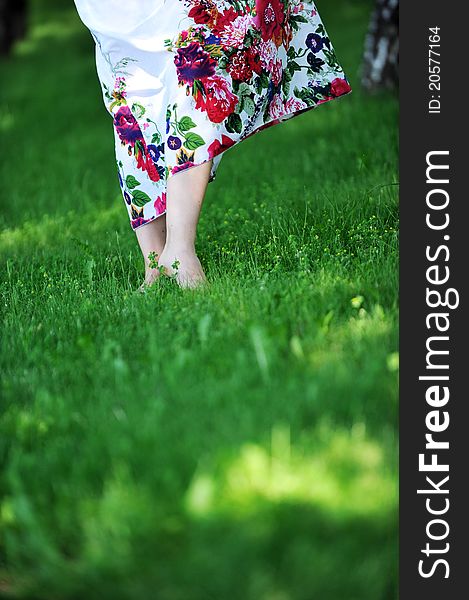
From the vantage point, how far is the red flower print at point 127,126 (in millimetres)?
3258

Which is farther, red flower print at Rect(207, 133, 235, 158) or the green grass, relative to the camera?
red flower print at Rect(207, 133, 235, 158)

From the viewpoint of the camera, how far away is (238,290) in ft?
8.89

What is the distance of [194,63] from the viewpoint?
9.87ft

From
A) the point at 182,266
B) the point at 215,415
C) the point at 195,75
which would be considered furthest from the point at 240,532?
the point at 195,75

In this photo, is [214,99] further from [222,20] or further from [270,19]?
[270,19]

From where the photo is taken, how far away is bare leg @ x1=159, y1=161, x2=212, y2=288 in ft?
10.1

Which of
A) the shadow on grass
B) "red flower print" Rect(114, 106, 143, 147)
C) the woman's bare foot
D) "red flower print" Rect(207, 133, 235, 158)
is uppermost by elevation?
"red flower print" Rect(114, 106, 143, 147)

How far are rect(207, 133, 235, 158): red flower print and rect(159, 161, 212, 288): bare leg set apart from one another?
49 mm

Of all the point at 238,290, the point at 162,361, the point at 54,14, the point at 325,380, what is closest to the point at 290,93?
the point at 238,290

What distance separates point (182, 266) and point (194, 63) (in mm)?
682

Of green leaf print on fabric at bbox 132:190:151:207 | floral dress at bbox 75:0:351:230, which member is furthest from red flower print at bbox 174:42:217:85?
green leaf print on fabric at bbox 132:190:151:207

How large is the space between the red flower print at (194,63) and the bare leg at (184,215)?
0.29 m

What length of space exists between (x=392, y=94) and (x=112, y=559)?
17.6ft

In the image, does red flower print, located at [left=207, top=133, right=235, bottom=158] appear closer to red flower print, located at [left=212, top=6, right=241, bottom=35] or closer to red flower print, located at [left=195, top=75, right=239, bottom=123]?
red flower print, located at [left=195, top=75, right=239, bottom=123]
